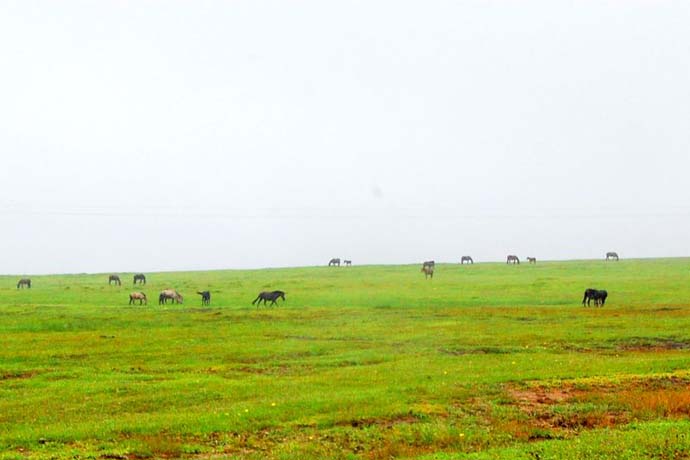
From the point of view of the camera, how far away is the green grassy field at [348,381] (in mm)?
16688

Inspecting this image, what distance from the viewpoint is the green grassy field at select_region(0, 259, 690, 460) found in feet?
54.7

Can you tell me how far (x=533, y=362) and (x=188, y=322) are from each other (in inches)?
949

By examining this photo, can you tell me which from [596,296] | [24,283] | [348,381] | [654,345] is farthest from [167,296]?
[654,345]

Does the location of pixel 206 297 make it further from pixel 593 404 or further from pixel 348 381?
pixel 593 404

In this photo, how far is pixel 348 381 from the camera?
2425 centimetres

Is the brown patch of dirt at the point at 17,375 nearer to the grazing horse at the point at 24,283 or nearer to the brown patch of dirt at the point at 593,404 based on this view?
the brown patch of dirt at the point at 593,404

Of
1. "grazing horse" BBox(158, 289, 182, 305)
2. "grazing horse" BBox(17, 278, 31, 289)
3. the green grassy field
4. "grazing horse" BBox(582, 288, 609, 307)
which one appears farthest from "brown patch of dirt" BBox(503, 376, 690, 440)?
"grazing horse" BBox(17, 278, 31, 289)

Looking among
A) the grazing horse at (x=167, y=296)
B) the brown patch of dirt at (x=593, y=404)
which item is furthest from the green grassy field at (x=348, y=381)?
the grazing horse at (x=167, y=296)

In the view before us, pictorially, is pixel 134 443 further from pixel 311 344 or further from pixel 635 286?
pixel 635 286

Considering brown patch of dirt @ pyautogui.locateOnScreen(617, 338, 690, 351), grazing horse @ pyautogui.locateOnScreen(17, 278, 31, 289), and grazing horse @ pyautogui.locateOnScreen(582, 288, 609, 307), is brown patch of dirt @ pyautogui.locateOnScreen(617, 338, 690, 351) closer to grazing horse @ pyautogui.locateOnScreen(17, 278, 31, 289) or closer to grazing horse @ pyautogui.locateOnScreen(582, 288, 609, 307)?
grazing horse @ pyautogui.locateOnScreen(582, 288, 609, 307)

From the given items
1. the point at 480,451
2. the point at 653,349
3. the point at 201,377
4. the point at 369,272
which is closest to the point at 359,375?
the point at 201,377

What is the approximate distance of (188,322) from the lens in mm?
44531

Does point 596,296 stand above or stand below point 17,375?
above

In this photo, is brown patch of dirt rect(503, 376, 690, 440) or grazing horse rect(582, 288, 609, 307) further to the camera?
grazing horse rect(582, 288, 609, 307)
